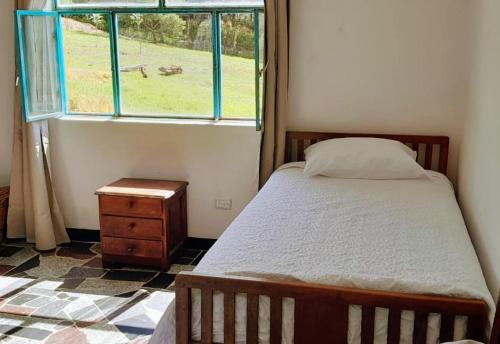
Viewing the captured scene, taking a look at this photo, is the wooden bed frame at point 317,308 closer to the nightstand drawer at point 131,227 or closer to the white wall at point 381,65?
the nightstand drawer at point 131,227

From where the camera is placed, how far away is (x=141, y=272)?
3412 millimetres

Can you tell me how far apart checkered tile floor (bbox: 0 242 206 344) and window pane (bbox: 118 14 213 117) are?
3.61 ft

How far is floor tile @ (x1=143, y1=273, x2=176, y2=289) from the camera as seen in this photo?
126 inches

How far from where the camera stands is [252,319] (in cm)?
168

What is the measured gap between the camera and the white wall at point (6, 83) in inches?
146

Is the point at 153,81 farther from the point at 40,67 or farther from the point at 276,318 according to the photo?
the point at 276,318

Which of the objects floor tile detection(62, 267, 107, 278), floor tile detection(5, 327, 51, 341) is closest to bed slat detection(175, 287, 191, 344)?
floor tile detection(5, 327, 51, 341)

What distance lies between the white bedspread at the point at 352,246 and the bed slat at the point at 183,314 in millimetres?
33

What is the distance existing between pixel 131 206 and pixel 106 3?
1.49m

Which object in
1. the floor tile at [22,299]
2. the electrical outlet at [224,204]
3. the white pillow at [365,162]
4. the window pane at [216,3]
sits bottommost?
the floor tile at [22,299]

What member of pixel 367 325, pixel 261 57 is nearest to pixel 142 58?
pixel 261 57

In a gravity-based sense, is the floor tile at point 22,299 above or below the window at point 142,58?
below

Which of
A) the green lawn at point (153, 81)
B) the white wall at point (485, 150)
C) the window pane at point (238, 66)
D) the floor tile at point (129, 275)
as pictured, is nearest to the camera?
the white wall at point (485, 150)

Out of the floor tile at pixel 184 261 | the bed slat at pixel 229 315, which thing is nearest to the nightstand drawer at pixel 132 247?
the floor tile at pixel 184 261
